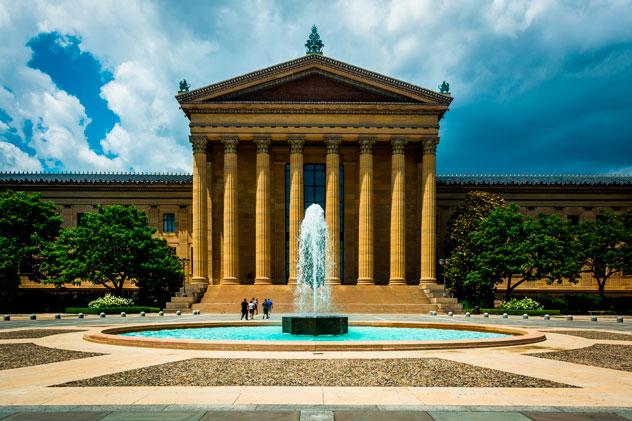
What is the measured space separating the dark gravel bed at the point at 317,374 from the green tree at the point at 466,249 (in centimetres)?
4439

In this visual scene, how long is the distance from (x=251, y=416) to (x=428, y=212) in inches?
2141

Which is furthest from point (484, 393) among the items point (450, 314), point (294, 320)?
point (450, 314)

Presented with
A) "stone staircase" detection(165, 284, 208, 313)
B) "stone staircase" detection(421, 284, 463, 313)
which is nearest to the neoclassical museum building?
"stone staircase" detection(421, 284, 463, 313)

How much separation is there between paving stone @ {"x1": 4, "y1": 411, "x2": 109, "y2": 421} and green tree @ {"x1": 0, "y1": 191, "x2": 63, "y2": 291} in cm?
5407

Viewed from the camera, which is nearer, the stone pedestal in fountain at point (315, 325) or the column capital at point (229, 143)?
the stone pedestal in fountain at point (315, 325)

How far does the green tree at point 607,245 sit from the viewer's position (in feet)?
208

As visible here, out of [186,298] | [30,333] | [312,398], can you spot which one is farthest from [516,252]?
[312,398]

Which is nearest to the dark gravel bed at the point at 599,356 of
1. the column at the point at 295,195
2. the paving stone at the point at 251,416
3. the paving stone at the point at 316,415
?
the paving stone at the point at 316,415

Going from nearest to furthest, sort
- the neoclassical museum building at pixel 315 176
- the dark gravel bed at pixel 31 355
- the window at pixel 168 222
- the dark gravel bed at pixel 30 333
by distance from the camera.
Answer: the dark gravel bed at pixel 31 355
the dark gravel bed at pixel 30 333
the neoclassical museum building at pixel 315 176
the window at pixel 168 222

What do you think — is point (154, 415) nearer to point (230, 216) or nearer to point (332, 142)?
point (230, 216)

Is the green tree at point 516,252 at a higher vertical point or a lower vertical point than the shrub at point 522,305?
higher

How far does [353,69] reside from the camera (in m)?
64.5

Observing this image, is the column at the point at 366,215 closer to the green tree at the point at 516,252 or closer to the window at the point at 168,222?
the green tree at the point at 516,252

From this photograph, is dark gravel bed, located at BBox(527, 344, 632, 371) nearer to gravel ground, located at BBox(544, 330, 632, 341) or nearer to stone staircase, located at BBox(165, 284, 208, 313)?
gravel ground, located at BBox(544, 330, 632, 341)
